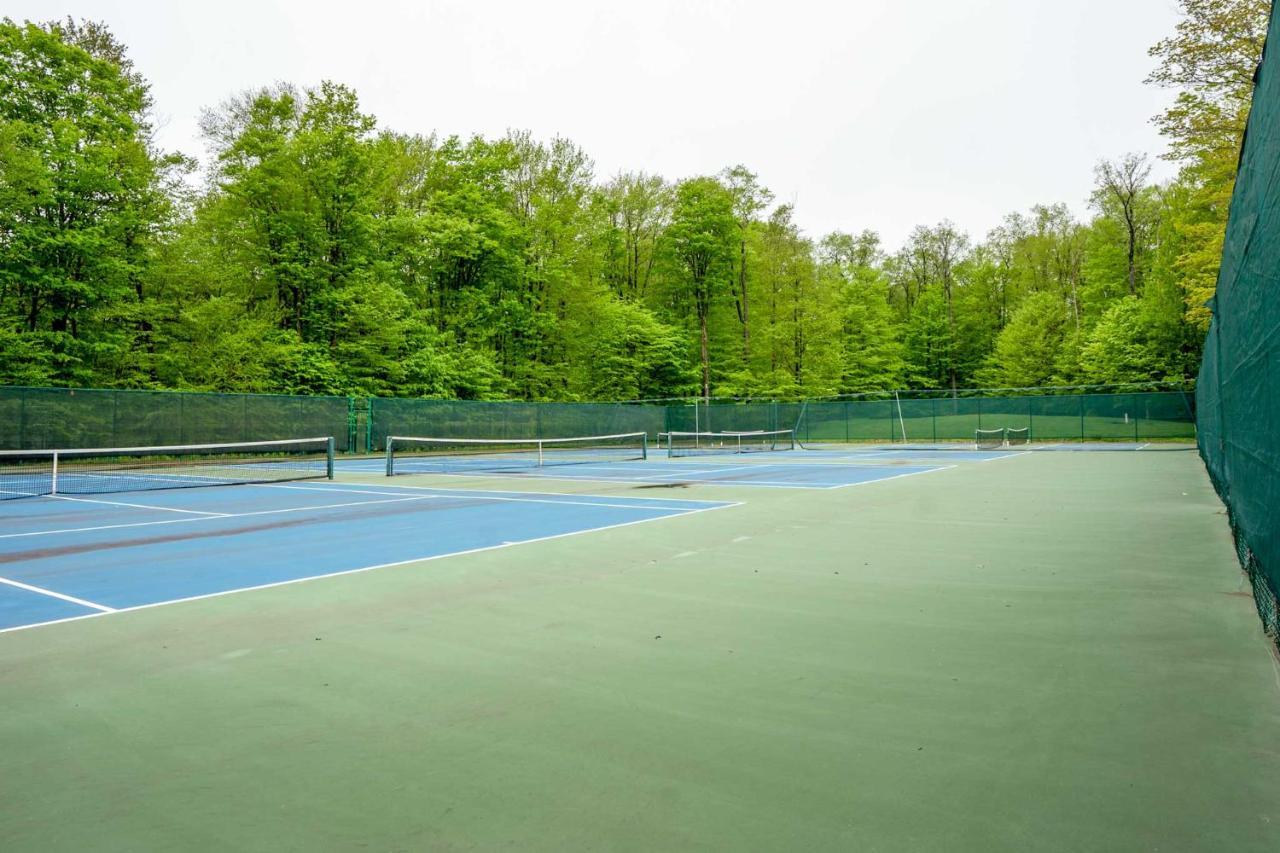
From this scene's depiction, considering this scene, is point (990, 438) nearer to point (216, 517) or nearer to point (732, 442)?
point (732, 442)

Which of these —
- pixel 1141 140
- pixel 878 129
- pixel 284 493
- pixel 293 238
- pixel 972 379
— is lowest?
pixel 284 493

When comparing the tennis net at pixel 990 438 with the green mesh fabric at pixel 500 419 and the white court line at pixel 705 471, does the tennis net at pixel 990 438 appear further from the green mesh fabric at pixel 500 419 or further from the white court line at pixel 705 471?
the white court line at pixel 705 471

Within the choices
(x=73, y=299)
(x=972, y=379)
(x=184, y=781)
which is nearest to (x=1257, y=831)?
(x=184, y=781)

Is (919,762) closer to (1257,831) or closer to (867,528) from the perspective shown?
(1257,831)

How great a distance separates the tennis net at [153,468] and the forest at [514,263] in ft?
14.1

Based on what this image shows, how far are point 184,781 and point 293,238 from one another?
3192 cm

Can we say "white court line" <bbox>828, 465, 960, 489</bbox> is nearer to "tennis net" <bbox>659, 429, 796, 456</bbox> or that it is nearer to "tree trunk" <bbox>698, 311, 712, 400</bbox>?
"tennis net" <bbox>659, 429, 796, 456</bbox>

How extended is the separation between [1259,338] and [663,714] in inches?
151

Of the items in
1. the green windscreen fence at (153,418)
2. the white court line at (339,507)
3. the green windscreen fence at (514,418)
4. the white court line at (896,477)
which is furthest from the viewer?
the green windscreen fence at (514,418)

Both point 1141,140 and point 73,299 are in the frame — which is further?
point 1141,140

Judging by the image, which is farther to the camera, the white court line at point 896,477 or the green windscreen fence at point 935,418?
the green windscreen fence at point 935,418

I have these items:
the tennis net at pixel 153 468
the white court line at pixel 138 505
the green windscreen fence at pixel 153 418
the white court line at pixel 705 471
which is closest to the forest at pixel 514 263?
the tennis net at pixel 153 468

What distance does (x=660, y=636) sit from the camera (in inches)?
157

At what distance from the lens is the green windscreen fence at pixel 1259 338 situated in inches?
140
